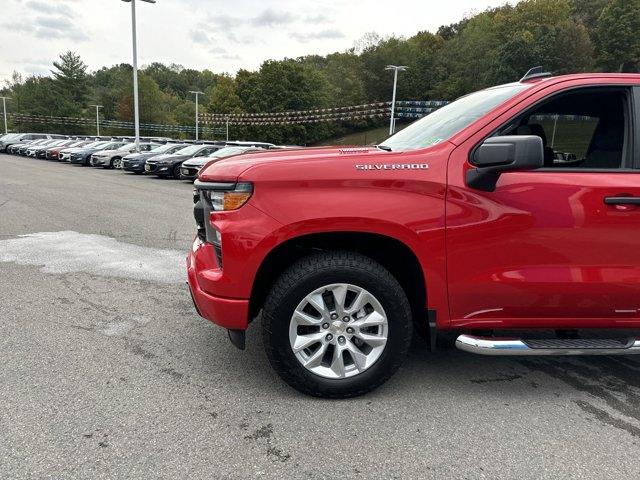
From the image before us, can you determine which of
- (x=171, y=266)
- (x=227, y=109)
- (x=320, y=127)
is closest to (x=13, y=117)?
(x=227, y=109)

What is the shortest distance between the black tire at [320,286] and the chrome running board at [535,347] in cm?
37

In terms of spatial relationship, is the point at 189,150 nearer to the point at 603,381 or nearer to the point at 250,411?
the point at 250,411

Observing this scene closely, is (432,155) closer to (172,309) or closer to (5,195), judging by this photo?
(172,309)

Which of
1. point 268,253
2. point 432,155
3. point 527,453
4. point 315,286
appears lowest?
point 527,453

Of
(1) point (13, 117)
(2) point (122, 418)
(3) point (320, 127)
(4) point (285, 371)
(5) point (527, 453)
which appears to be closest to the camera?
(5) point (527, 453)

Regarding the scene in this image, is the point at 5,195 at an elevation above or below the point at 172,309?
above

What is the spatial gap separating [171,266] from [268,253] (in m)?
3.48

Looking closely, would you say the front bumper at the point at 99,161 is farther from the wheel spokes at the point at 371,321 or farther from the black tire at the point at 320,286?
the wheel spokes at the point at 371,321

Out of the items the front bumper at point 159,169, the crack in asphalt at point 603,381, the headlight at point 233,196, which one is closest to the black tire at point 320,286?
the headlight at point 233,196

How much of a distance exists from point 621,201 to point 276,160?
6.66 feet

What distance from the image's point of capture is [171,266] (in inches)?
238

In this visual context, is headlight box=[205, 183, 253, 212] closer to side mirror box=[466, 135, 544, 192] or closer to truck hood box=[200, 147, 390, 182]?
truck hood box=[200, 147, 390, 182]

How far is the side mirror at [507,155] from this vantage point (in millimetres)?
2697

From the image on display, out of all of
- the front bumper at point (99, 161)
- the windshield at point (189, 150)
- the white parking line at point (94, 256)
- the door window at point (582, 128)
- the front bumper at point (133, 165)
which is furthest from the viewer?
the front bumper at point (99, 161)
